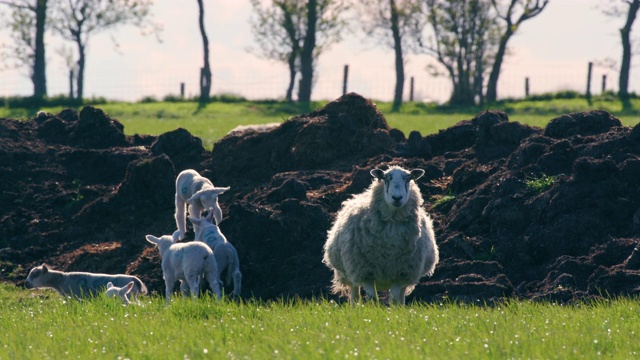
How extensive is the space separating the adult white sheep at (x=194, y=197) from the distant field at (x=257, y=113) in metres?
17.1

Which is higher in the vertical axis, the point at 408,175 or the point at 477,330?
the point at 408,175

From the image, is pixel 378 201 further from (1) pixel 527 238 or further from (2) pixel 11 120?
(2) pixel 11 120

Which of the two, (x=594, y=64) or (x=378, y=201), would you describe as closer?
(x=378, y=201)

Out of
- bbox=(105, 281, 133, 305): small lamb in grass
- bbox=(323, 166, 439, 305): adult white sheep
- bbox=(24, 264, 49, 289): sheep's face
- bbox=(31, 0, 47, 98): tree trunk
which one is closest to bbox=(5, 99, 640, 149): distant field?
bbox=(31, 0, 47, 98): tree trunk

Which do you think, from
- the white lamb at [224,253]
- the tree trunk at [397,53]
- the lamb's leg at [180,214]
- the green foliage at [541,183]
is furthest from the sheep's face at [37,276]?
the tree trunk at [397,53]

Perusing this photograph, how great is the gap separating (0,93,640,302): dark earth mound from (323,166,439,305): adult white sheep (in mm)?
617

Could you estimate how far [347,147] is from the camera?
2125cm

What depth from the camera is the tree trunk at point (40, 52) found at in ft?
169

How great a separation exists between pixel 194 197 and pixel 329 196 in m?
2.70

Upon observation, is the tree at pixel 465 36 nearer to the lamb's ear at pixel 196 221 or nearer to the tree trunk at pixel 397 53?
the tree trunk at pixel 397 53

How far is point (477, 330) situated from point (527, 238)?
19.0ft

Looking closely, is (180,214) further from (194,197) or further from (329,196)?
(329,196)

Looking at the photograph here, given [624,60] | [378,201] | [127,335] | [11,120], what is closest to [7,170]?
[11,120]

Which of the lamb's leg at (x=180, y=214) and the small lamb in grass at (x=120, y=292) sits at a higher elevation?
the lamb's leg at (x=180, y=214)
